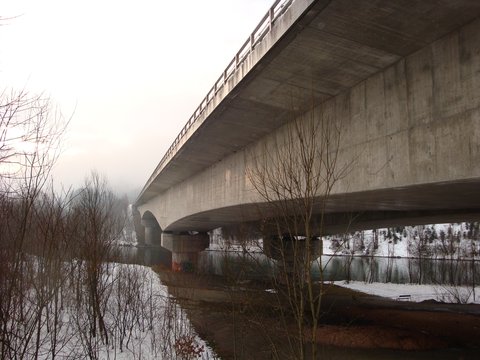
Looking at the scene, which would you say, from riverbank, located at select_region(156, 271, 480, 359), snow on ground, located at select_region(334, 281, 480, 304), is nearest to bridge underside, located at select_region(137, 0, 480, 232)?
riverbank, located at select_region(156, 271, 480, 359)

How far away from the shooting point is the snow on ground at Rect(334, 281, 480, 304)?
25516 millimetres

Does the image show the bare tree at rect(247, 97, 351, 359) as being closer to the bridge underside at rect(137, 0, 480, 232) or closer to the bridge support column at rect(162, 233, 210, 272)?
the bridge underside at rect(137, 0, 480, 232)

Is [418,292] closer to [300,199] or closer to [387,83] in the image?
[387,83]

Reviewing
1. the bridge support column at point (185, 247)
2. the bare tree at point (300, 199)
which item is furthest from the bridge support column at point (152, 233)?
the bare tree at point (300, 199)

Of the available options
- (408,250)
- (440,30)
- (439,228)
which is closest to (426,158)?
(440,30)

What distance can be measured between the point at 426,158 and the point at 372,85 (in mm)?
2484

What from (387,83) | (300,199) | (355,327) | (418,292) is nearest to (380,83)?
(387,83)

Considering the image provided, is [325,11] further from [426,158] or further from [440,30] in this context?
[426,158]

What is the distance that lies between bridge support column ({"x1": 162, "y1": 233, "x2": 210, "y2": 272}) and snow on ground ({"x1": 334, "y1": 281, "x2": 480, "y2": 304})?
570 inches

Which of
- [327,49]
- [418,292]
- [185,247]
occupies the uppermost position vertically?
[327,49]

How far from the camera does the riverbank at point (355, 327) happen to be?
13.5m

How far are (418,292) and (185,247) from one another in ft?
69.7

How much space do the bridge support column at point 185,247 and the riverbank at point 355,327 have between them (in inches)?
602

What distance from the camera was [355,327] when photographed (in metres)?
17.0
